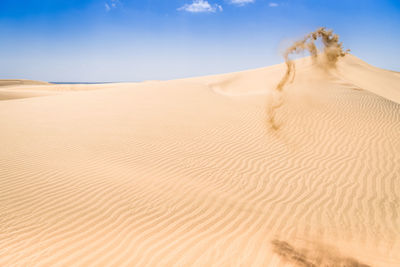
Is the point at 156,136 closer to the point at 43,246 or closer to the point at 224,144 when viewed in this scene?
the point at 224,144

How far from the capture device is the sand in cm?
359

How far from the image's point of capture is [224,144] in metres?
8.31

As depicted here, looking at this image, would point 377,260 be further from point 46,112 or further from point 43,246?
point 46,112

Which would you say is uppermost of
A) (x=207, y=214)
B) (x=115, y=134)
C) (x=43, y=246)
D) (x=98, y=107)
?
(x=98, y=107)

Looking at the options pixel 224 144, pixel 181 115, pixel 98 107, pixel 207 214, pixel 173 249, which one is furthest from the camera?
pixel 98 107

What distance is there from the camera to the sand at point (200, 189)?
3.59 metres

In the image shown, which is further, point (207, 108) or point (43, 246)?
point (207, 108)

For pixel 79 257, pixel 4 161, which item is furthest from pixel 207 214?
pixel 4 161

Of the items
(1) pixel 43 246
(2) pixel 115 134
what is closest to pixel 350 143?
(2) pixel 115 134

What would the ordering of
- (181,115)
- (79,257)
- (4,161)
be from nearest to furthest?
(79,257) → (4,161) → (181,115)

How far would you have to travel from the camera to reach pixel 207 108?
12758mm

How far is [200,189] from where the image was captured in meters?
5.39

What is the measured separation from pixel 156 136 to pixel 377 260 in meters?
6.91

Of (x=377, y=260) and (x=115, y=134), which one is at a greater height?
(x=115, y=134)
